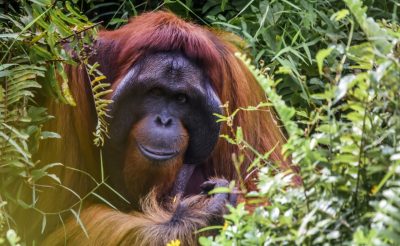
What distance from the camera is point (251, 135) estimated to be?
3736mm

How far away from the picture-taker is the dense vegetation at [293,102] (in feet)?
6.23

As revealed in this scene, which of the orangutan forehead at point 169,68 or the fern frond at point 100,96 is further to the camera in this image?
the orangutan forehead at point 169,68

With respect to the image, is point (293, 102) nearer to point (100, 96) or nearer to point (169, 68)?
point (169, 68)

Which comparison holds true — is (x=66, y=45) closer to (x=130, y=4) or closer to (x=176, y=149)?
(x=176, y=149)

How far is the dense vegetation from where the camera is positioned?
1897 millimetres

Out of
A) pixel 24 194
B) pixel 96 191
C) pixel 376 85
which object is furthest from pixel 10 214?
pixel 376 85

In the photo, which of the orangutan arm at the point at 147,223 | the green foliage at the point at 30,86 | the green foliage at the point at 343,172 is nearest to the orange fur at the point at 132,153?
the orangutan arm at the point at 147,223

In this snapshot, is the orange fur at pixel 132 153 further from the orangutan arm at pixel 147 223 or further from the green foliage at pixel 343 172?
the green foliage at pixel 343 172

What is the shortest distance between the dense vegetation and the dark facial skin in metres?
0.12

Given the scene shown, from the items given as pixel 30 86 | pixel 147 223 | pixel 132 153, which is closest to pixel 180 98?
pixel 132 153

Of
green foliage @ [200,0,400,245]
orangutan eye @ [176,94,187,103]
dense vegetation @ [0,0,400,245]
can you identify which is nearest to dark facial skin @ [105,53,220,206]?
orangutan eye @ [176,94,187,103]

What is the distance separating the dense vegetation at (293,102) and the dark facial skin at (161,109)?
0.12m

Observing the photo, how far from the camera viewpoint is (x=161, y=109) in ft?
10.9

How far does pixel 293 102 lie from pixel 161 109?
102 centimetres
